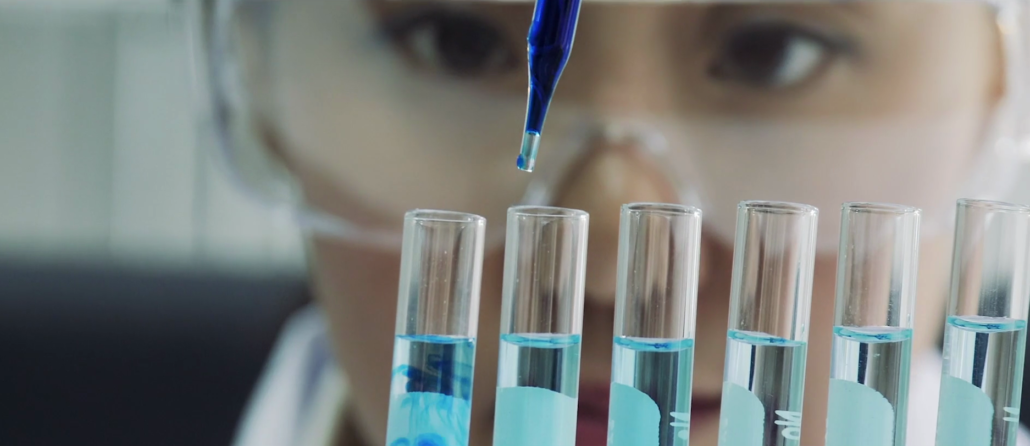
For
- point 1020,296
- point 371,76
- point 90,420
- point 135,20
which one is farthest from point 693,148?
point 90,420

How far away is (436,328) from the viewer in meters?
0.41

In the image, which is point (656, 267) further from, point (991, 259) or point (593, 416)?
point (593, 416)

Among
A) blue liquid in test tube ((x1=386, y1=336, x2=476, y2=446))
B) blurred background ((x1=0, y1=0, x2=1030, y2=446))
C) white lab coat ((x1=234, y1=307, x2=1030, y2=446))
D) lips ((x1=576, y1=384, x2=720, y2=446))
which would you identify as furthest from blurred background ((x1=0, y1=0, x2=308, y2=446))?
blue liquid in test tube ((x1=386, y1=336, x2=476, y2=446))

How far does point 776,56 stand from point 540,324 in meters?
0.50

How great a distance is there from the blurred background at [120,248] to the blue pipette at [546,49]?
175 cm

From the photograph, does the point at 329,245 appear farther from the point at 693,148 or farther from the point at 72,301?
the point at 72,301

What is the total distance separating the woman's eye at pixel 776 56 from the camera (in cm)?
80

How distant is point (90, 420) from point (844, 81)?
1823mm

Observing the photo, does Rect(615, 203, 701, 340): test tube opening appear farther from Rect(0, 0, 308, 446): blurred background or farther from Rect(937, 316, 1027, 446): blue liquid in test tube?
Rect(0, 0, 308, 446): blurred background

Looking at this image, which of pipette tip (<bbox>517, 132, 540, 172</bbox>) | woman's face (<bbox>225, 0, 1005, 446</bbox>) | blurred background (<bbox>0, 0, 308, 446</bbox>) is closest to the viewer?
pipette tip (<bbox>517, 132, 540, 172</bbox>)

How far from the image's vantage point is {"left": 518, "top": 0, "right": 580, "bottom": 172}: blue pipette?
0.38 meters

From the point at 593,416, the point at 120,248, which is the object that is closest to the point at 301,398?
the point at 593,416

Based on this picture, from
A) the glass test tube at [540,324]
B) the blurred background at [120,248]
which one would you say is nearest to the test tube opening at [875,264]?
the glass test tube at [540,324]

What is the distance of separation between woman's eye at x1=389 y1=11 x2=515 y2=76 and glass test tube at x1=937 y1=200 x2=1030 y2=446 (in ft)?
1.58
